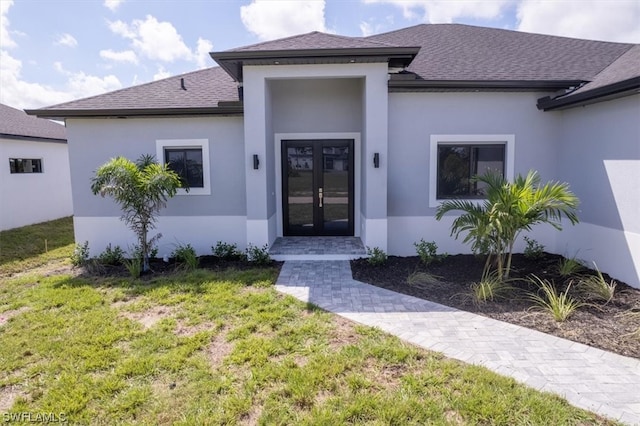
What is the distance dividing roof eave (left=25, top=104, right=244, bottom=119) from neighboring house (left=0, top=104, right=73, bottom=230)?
6.15m

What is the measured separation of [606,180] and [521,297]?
3171 millimetres

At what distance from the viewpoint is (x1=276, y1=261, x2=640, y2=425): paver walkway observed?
11.1 ft

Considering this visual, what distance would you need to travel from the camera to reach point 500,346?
427cm

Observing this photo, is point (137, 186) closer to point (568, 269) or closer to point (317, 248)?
point (317, 248)

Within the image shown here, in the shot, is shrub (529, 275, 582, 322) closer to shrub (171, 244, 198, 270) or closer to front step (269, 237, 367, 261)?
front step (269, 237, 367, 261)

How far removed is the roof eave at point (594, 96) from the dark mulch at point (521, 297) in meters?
3.40

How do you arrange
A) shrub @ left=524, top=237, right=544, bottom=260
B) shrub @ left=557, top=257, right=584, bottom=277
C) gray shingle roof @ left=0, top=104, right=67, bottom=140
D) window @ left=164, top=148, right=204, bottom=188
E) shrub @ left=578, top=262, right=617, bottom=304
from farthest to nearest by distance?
gray shingle roof @ left=0, top=104, right=67, bottom=140 → window @ left=164, top=148, right=204, bottom=188 → shrub @ left=524, top=237, right=544, bottom=260 → shrub @ left=557, top=257, right=584, bottom=277 → shrub @ left=578, top=262, right=617, bottom=304

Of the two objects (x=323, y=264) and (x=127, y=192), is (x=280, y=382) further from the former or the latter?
(x=127, y=192)

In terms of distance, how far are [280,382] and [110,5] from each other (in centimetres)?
1052

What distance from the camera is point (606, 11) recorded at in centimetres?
901

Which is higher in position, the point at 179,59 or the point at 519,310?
the point at 179,59

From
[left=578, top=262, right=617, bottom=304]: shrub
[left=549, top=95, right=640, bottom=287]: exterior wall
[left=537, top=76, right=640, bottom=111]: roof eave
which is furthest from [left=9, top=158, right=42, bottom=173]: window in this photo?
[left=549, top=95, right=640, bottom=287]: exterior wall

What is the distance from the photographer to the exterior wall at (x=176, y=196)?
8711 millimetres

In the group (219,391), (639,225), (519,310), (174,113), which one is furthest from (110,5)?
(639,225)
